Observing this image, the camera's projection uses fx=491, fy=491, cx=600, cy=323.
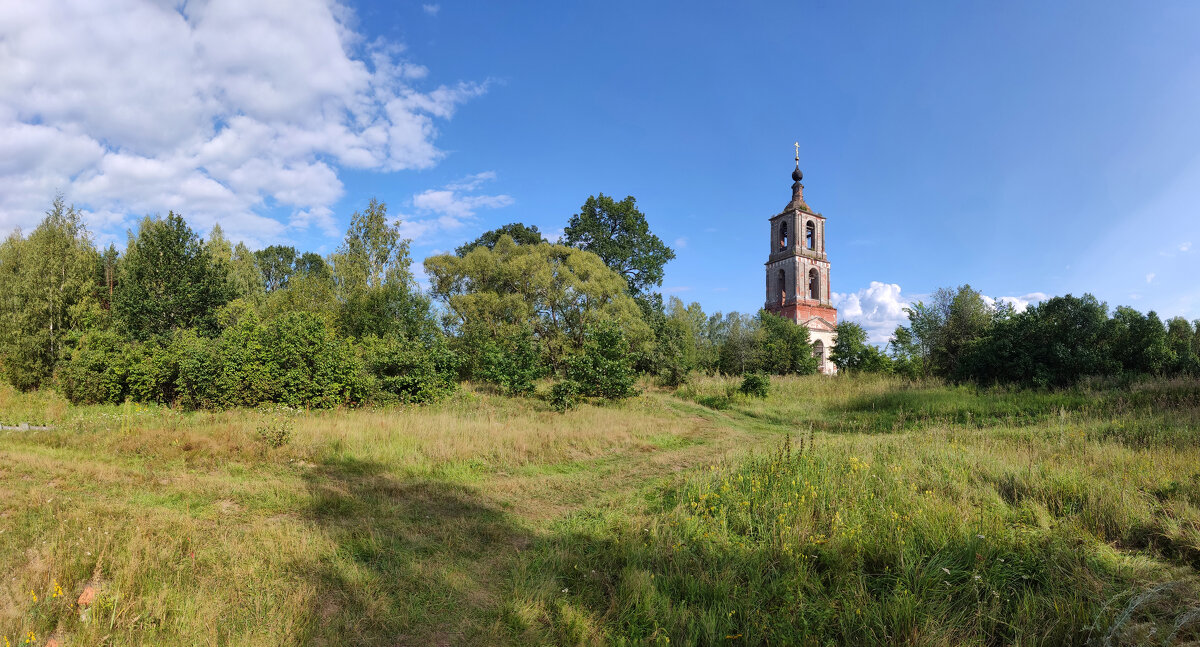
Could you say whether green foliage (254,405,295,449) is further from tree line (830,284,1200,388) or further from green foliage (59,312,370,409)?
tree line (830,284,1200,388)

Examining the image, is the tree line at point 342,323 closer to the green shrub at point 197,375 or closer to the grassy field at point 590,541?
the green shrub at point 197,375

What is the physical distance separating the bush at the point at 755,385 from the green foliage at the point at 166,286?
24.8 m

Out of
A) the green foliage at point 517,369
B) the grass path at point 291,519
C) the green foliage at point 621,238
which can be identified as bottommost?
the grass path at point 291,519

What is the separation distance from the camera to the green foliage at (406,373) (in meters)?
14.7

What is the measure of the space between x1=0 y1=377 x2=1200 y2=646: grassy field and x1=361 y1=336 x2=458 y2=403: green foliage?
484 cm

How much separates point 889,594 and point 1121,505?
11.2 ft

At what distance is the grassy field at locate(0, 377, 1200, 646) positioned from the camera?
3.73m

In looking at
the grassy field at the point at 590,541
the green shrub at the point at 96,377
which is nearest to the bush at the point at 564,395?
the grassy field at the point at 590,541

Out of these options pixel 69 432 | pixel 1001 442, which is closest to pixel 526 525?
pixel 1001 442

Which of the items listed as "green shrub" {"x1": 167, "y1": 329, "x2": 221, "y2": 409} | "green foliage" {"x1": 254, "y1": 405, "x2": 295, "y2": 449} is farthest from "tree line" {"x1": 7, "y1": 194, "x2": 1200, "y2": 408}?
"green foliage" {"x1": 254, "y1": 405, "x2": 295, "y2": 449}

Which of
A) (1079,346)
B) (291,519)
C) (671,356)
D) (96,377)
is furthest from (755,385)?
(96,377)

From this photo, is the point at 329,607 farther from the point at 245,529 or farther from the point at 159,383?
the point at 159,383

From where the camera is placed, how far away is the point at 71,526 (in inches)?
202

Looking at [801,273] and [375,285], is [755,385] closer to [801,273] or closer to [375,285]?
[375,285]
